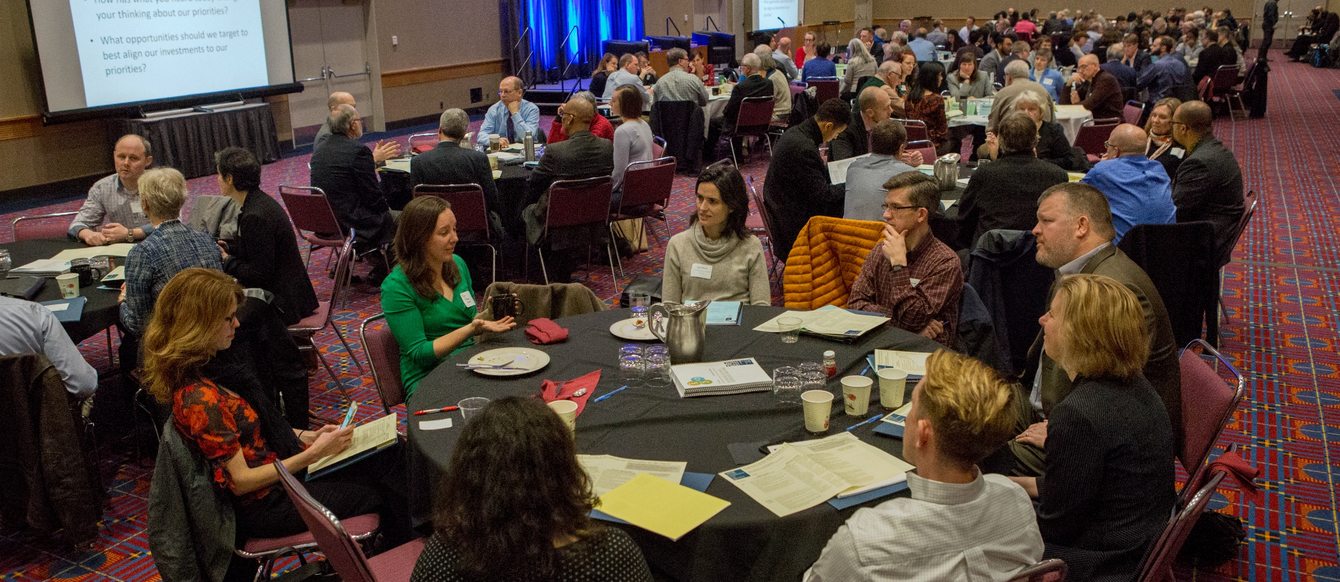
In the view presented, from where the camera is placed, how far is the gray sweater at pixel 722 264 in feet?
13.1

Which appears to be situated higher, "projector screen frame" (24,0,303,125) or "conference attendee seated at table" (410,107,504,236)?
"projector screen frame" (24,0,303,125)

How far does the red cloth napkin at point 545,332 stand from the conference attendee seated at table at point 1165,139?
433 cm

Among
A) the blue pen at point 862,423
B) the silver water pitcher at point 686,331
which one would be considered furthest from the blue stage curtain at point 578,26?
the blue pen at point 862,423

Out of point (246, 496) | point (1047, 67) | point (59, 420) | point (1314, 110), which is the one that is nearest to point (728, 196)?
point (246, 496)

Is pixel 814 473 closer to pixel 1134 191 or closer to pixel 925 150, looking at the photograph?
pixel 1134 191

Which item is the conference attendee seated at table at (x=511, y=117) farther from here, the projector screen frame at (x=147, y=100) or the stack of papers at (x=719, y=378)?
the stack of papers at (x=719, y=378)

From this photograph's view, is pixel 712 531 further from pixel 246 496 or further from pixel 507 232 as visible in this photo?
pixel 507 232

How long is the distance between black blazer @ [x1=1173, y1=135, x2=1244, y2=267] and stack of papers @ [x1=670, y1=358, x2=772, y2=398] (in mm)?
Result: 3414

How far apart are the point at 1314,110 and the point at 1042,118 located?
11.4 meters

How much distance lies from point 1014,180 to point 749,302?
1.80m

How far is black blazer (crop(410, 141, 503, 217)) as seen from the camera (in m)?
6.10

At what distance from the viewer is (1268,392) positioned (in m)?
4.88

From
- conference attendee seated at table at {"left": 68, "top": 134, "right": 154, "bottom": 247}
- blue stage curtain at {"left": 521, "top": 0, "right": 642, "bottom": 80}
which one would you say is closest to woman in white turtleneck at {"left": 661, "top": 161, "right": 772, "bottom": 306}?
conference attendee seated at table at {"left": 68, "top": 134, "right": 154, "bottom": 247}

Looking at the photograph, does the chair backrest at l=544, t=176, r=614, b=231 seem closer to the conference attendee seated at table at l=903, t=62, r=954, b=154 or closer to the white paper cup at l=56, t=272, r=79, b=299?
the white paper cup at l=56, t=272, r=79, b=299
